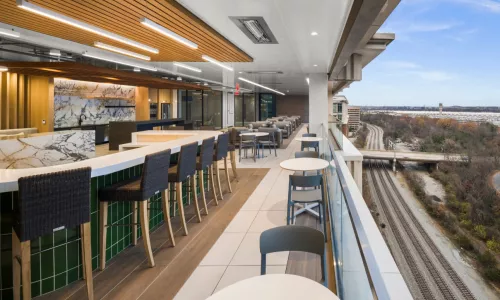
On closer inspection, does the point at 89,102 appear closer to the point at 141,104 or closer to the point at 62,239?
the point at 141,104

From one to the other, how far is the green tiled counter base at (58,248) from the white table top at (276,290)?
2002 mm

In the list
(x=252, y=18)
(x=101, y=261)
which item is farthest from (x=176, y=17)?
(x=101, y=261)

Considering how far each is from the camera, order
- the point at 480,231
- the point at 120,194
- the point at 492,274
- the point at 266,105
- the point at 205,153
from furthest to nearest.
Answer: the point at 266,105 → the point at 480,231 → the point at 492,274 → the point at 205,153 → the point at 120,194

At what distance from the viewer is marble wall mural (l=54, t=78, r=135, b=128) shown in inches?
440

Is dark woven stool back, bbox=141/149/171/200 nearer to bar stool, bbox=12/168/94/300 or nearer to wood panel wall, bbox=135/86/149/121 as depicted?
bar stool, bbox=12/168/94/300

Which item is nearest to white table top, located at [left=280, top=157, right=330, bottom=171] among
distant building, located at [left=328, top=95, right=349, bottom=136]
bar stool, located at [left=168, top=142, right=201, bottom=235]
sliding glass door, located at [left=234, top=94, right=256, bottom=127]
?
bar stool, located at [left=168, top=142, right=201, bottom=235]

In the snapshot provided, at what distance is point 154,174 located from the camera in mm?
3178

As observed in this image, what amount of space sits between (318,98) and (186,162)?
8.64m

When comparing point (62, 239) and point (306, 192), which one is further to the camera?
point (306, 192)

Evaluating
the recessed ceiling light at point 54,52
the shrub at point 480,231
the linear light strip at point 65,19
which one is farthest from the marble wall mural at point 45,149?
the shrub at point 480,231

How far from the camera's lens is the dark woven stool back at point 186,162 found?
12.7 feet

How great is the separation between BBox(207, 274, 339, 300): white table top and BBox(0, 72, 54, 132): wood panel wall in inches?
417

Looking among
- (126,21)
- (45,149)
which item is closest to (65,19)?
(126,21)

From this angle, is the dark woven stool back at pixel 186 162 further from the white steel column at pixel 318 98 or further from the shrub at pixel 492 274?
the shrub at pixel 492 274
